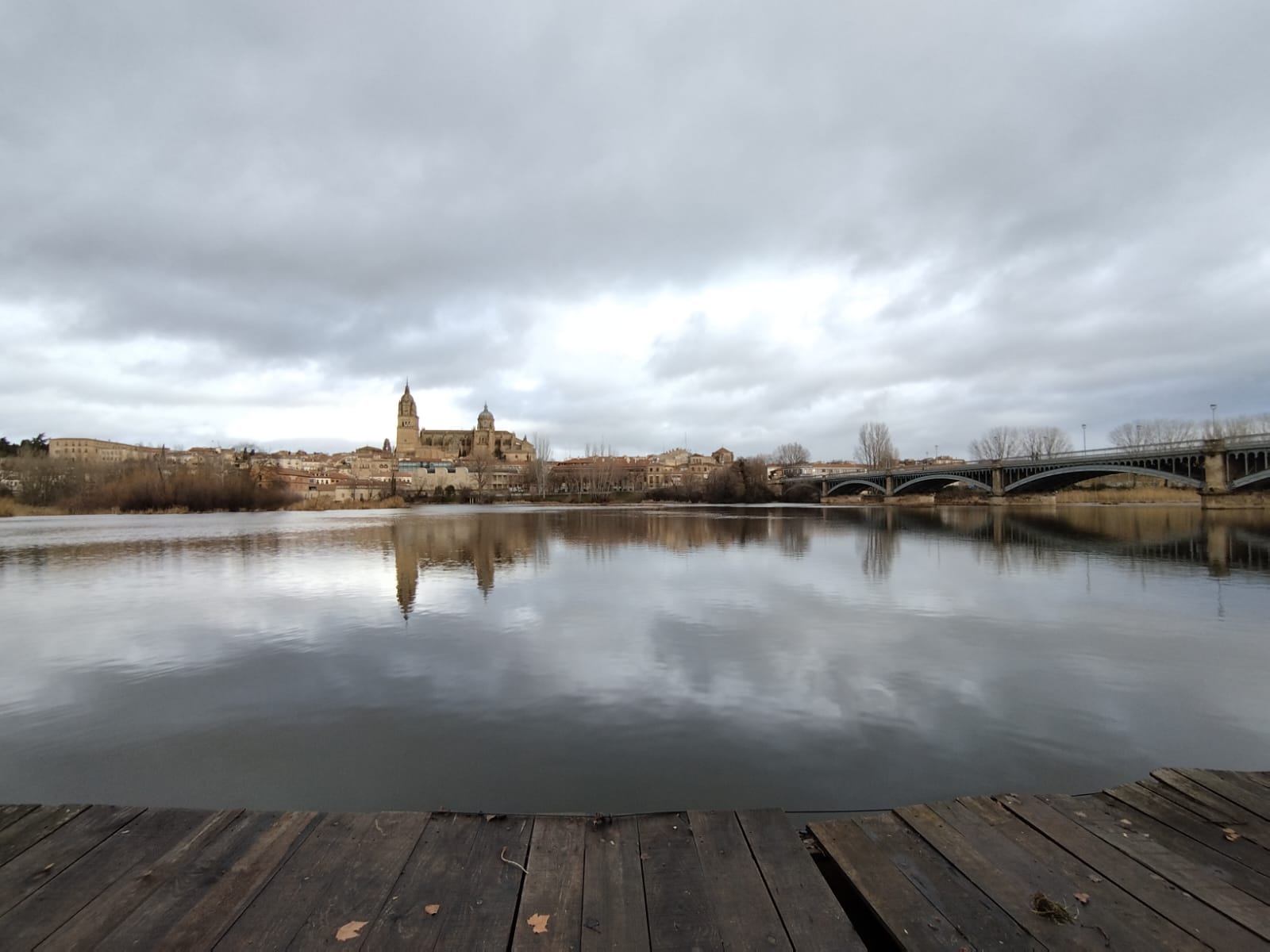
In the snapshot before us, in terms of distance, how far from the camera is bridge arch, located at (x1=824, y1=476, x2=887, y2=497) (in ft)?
231

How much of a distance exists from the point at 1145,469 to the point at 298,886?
171 feet

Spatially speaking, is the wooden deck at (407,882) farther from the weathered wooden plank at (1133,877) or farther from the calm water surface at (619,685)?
the weathered wooden plank at (1133,877)

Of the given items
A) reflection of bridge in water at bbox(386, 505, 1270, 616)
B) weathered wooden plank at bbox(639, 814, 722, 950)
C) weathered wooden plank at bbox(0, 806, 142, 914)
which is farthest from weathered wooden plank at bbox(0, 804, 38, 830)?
reflection of bridge in water at bbox(386, 505, 1270, 616)

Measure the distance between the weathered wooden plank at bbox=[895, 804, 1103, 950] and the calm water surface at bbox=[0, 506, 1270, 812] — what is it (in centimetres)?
89

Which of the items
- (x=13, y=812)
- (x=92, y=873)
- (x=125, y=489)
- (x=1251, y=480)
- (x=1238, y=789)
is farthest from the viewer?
(x=125, y=489)

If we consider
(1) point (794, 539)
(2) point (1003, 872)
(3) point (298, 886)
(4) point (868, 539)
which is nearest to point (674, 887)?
(2) point (1003, 872)

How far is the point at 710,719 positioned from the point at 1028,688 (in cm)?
354

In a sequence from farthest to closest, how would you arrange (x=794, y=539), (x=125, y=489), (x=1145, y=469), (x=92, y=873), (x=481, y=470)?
1. (x=481, y=470)
2. (x=125, y=489)
3. (x=1145, y=469)
4. (x=794, y=539)
5. (x=92, y=873)

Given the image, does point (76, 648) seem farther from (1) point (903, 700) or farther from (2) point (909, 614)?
(2) point (909, 614)

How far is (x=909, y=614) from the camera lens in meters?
10.4

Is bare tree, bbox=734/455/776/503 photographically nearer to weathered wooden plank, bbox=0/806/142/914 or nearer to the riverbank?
the riverbank

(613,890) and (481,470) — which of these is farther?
(481,470)

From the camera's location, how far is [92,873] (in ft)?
9.47

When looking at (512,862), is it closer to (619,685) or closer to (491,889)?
(491,889)
